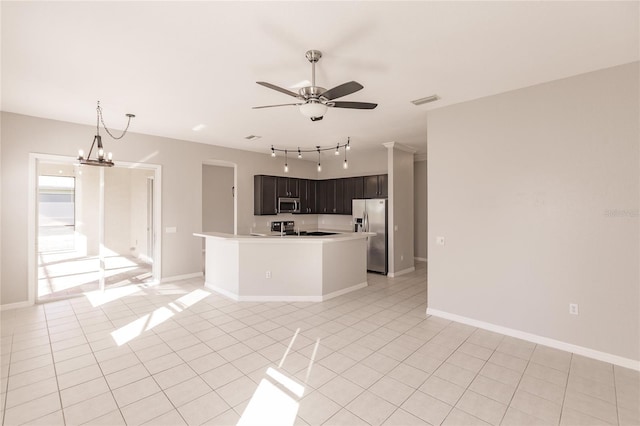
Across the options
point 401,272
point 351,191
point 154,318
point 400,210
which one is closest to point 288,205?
point 351,191

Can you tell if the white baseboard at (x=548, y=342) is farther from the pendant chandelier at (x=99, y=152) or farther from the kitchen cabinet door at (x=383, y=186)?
the pendant chandelier at (x=99, y=152)

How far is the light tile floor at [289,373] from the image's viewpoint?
2111mm

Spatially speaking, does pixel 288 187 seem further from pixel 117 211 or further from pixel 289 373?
pixel 289 373

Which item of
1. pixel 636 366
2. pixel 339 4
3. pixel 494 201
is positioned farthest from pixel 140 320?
pixel 636 366

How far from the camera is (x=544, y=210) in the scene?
3.24 metres

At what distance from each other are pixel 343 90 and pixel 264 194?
5158 mm

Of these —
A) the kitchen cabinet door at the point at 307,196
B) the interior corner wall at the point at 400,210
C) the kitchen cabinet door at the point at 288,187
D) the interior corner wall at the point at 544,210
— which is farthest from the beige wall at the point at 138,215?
the interior corner wall at the point at 544,210

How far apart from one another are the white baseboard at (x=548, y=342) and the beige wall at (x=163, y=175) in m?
4.89

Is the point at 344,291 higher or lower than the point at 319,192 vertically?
lower

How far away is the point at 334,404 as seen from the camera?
2213 mm

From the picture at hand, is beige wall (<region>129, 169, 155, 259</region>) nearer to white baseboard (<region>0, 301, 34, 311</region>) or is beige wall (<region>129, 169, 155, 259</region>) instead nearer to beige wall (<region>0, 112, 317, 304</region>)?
beige wall (<region>0, 112, 317, 304</region>)

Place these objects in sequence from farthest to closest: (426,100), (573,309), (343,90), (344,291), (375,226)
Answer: (375,226)
(344,291)
(426,100)
(573,309)
(343,90)

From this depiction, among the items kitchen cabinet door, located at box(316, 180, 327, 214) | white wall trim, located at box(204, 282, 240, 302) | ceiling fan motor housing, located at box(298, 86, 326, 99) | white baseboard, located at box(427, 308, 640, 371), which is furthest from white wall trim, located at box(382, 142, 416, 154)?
white wall trim, located at box(204, 282, 240, 302)

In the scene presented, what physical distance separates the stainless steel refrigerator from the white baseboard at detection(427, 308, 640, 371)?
96.8 inches
